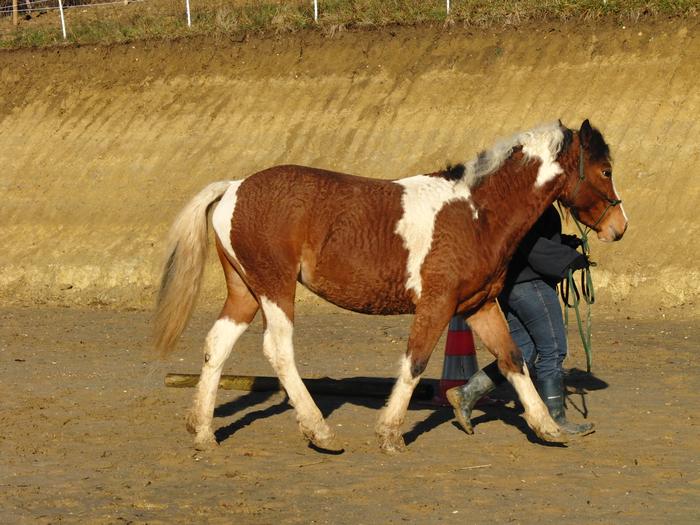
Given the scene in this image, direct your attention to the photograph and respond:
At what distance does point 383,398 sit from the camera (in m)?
10.1

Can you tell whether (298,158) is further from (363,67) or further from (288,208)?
(288,208)

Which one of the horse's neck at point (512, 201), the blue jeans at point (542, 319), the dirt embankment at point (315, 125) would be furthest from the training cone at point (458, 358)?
the dirt embankment at point (315, 125)

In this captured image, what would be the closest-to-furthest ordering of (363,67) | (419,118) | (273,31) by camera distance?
(419,118)
(363,67)
(273,31)

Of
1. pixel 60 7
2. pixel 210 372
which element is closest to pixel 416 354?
pixel 210 372

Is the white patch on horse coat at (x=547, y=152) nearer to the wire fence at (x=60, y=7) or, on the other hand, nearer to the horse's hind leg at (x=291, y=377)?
the horse's hind leg at (x=291, y=377)

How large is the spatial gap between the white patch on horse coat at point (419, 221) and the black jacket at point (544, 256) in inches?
24.7

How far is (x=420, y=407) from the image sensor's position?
32.5ft

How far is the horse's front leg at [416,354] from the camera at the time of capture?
315 inches

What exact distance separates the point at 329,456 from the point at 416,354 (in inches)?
37.0

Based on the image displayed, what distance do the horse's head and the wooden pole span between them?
232 cm

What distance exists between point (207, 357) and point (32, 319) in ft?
27.7

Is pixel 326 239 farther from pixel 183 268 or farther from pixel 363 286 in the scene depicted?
pixel 183 268

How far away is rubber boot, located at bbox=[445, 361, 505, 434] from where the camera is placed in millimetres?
8703

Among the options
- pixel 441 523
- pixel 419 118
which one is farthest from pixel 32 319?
pixel 441 523
